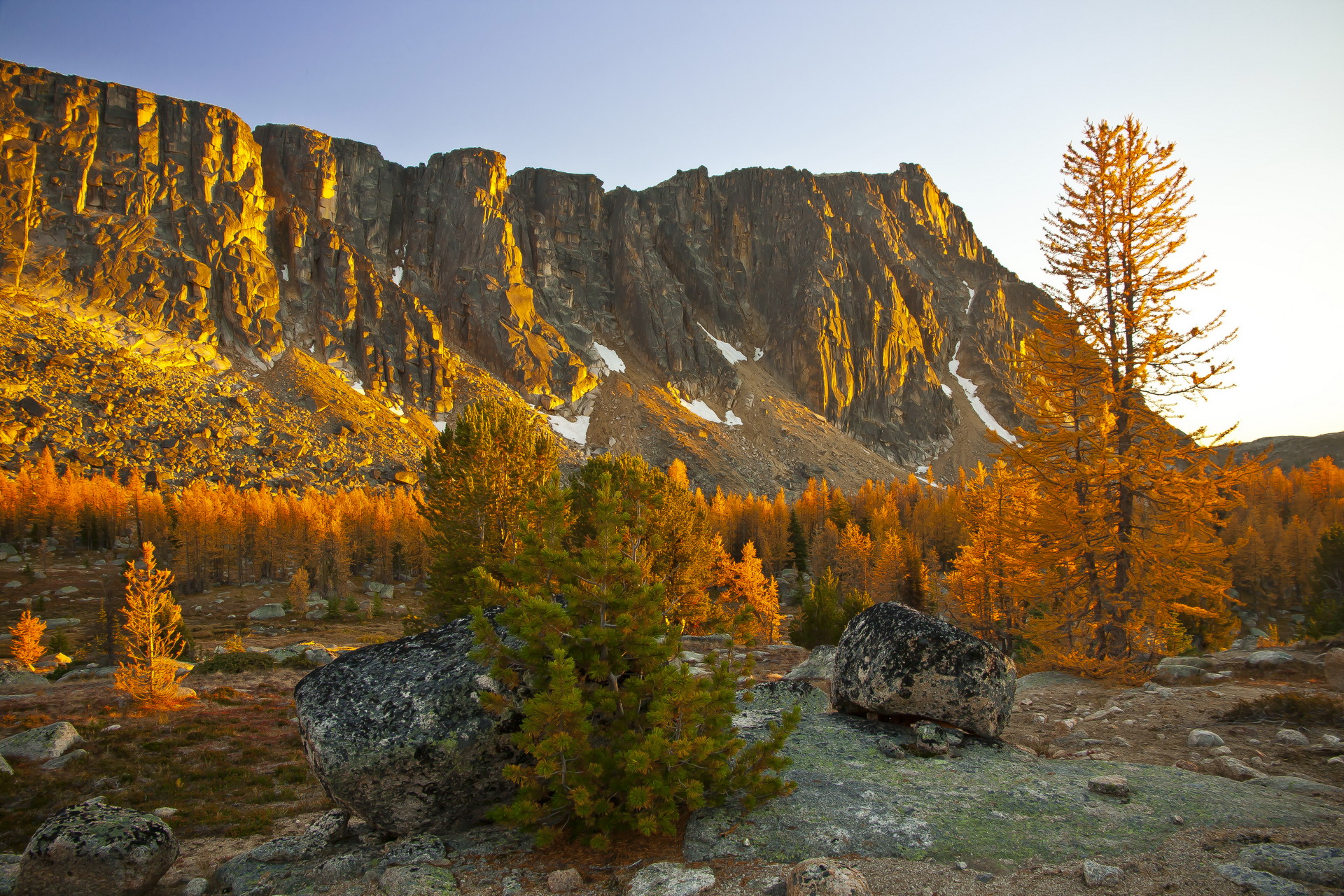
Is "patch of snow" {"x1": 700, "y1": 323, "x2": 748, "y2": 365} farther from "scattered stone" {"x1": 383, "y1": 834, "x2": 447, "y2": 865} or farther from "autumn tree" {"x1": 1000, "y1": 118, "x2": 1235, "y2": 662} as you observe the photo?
"scattered stone" {"x1": 383, "y1": 834, "x2": 447, "y2": 865}

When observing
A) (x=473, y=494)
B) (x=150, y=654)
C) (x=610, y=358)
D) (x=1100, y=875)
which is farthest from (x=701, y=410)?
(x=1100, y=875)

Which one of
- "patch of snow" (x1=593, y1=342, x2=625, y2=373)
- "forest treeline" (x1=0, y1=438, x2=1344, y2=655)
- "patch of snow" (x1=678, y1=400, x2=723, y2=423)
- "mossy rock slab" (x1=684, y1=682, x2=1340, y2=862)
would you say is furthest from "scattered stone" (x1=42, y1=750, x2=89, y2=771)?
"patch of snow" (x1=593, y1=342, x2=625, y2=373)

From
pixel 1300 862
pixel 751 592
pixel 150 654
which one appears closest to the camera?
pixel 1300 862

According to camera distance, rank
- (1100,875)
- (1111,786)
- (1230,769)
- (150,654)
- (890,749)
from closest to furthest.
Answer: (1100,875) < (1111,786) < (1230,769) < (890,749) < (150,654)

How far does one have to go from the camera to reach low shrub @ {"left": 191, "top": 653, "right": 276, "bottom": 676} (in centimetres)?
3059

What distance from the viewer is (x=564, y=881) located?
6211 millimetres

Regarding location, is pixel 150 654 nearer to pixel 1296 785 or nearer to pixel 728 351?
pixel 1296 785

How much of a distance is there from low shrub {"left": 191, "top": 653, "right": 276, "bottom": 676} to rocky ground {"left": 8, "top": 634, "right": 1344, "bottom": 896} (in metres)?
18.0

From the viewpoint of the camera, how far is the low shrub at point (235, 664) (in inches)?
1204

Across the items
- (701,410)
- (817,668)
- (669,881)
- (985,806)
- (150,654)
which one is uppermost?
(701,410)

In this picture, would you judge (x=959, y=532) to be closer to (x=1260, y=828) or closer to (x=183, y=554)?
(x=1260, y=828)

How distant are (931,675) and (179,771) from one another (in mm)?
17715

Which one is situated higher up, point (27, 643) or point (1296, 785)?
point (1296, 785)

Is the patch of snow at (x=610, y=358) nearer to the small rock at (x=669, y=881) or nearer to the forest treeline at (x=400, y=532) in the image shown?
the forest treeline at (x=400, y=532)
